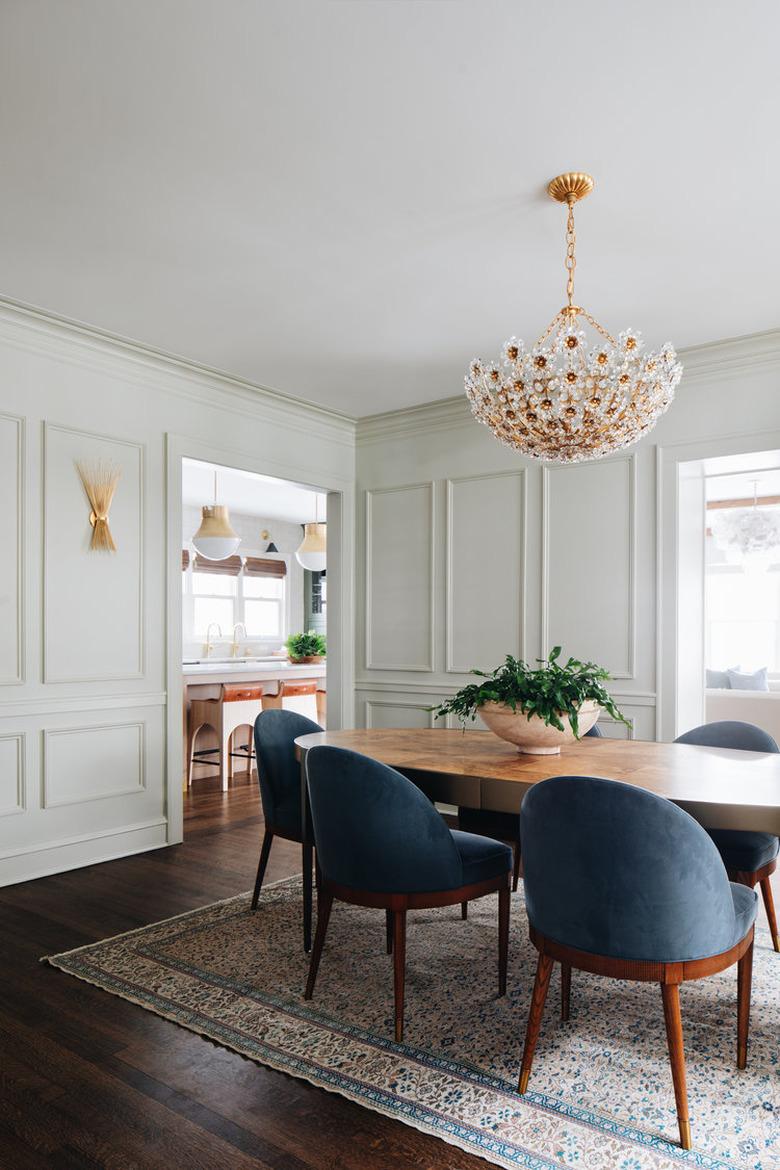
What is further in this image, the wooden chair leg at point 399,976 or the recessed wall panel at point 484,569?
the recessed wall panel at point 484,569

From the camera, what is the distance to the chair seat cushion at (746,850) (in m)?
2.75

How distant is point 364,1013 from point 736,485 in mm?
7244

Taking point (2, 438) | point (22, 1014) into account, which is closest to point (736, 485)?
point (2, 438)

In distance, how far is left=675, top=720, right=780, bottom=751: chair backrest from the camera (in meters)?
3.06

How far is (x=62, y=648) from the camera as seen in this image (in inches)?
157

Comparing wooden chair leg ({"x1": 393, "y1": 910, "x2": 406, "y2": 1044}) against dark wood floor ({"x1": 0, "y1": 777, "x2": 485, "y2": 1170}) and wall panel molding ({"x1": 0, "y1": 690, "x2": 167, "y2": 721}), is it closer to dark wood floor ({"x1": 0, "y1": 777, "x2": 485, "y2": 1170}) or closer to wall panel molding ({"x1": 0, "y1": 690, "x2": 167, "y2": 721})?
dark wood floor ({"x1": 0, "y1": 777, "x2": 485, "y2": 1170})

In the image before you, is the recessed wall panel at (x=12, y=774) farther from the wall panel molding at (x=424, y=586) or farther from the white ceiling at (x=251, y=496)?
the white ceiling at (x=251, y=496)

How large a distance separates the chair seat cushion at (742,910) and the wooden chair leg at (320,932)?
1126mm

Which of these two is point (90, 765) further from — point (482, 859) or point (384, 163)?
point (384, 163)

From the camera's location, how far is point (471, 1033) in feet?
7.69

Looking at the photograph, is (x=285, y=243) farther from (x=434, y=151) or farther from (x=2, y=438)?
(x=2, y=438)

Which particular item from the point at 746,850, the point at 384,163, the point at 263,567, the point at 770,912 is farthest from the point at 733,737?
the point at 263,567

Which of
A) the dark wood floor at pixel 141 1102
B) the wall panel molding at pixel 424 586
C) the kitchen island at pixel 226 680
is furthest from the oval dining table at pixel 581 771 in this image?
the kitchen island at pixel 226 680

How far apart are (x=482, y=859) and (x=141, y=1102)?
1.12 meters
